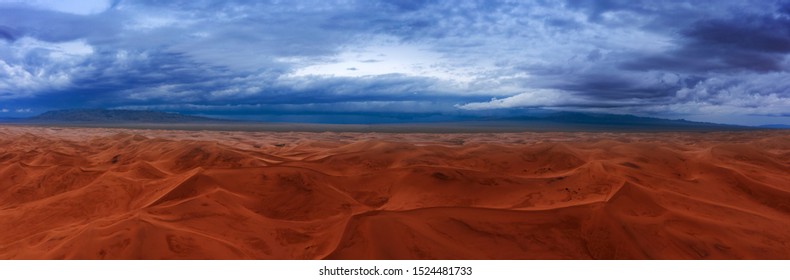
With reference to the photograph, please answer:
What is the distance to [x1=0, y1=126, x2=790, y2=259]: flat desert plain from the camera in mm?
5309

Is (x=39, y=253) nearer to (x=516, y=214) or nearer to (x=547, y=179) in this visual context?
(x=516, y=214)

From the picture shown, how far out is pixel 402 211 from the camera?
6145mm

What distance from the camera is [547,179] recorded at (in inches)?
342

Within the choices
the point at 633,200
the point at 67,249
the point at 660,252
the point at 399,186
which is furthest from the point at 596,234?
the point at 67,249

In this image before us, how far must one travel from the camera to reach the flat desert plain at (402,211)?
531 cm

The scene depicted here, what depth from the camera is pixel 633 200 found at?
6.96m

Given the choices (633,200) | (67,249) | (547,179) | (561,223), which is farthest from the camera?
(547,179)

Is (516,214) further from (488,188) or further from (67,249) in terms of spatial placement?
(67,249)

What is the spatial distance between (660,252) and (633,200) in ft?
5.65

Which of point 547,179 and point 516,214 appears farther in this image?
point 547,179
